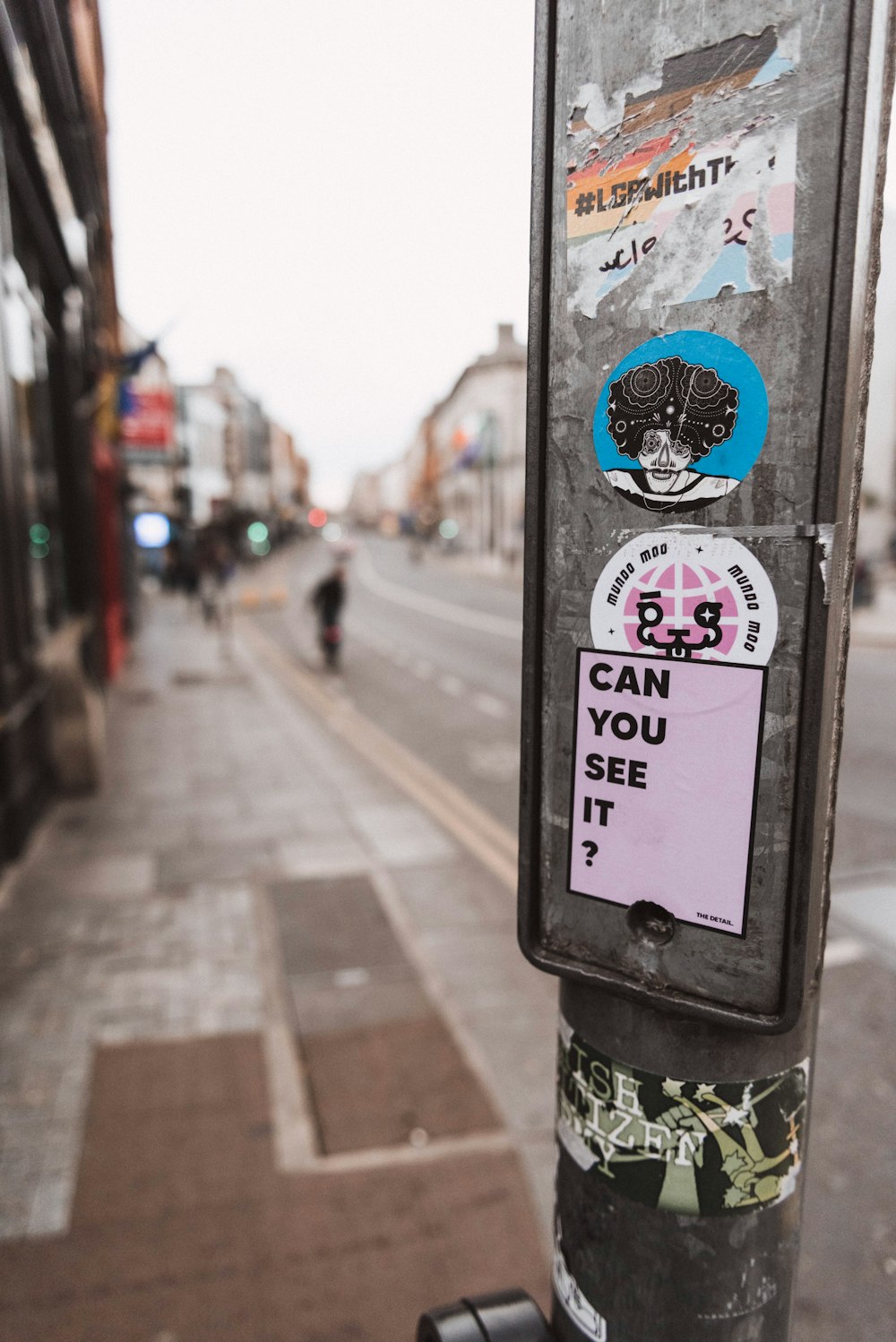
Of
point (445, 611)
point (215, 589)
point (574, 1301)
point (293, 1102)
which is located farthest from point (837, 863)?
point (445, 611)

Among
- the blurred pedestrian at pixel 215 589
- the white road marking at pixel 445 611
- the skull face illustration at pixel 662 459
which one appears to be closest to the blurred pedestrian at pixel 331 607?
the blurred pedestrian at pixel 215 589

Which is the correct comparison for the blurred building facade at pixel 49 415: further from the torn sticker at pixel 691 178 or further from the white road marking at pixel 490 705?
the torn sticker at pixel 691 178

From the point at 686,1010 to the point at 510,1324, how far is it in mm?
686

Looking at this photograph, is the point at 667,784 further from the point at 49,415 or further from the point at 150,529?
the point at 150,529

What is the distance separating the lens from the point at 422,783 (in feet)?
29.1

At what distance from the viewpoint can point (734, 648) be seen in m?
1.08

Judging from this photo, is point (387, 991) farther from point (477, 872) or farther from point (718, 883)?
point (718, 883)

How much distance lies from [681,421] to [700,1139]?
968 millimetres

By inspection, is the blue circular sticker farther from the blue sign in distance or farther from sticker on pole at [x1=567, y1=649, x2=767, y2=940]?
the blue sign in distance

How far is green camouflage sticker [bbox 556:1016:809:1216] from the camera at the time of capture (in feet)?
4.06

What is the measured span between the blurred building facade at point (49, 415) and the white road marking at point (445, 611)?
8472 mm

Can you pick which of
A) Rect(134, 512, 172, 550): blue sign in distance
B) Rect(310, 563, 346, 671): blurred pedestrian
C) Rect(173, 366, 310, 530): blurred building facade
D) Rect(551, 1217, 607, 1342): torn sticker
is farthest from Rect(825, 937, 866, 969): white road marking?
Rect(134, 512, 172, 550): blue sign in distance

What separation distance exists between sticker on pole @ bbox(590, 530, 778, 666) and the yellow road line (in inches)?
201

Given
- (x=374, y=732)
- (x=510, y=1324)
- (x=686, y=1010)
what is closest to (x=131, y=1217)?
(x=510, y=1324)
